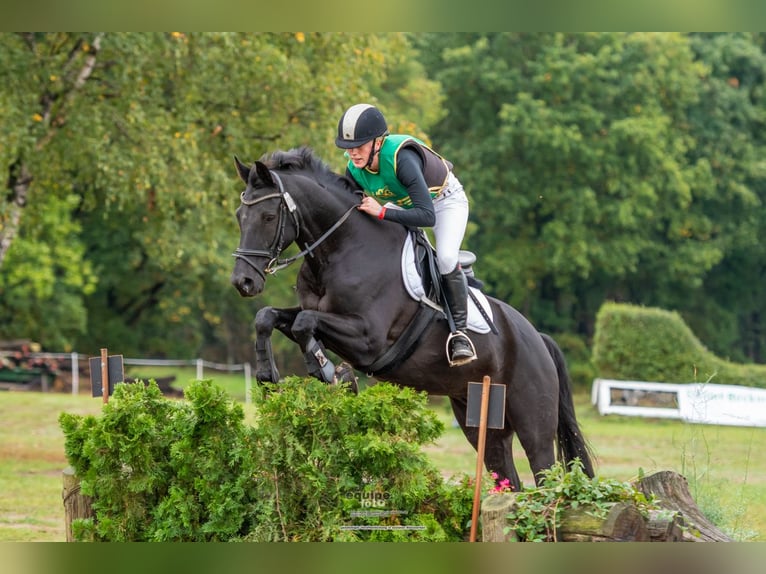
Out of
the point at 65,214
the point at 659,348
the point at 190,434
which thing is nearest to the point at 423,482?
the point at 190,434

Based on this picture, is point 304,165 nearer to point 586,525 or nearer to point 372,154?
point 372,154

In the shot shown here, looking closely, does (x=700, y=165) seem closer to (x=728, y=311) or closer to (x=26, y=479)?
(x=728, y=311)

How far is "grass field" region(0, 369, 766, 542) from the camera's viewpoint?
8023mm

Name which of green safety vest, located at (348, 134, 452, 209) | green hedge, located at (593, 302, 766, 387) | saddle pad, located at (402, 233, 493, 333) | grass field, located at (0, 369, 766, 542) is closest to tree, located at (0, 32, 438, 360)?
grass field, located at (0, 369, 766, 542)

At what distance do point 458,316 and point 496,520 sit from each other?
1580mm

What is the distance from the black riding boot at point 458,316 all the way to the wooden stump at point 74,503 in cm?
226

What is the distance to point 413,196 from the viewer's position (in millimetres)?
6164

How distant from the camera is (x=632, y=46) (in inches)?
1278

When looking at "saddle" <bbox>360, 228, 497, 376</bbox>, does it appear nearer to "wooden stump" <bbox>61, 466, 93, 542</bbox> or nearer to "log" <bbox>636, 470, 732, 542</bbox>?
"log" <bbox>636, 470, 732, 542</bbox>

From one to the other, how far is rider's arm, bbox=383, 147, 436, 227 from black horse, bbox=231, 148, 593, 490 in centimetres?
32

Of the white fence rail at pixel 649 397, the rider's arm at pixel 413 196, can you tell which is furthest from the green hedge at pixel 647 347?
the rider's arm at pixel 413 196

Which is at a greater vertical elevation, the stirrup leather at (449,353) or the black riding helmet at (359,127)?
the black riding helmet at (359,127)

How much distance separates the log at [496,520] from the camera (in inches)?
204

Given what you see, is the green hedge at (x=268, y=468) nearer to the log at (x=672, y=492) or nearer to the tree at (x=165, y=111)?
the log at (x=672, y=492)
